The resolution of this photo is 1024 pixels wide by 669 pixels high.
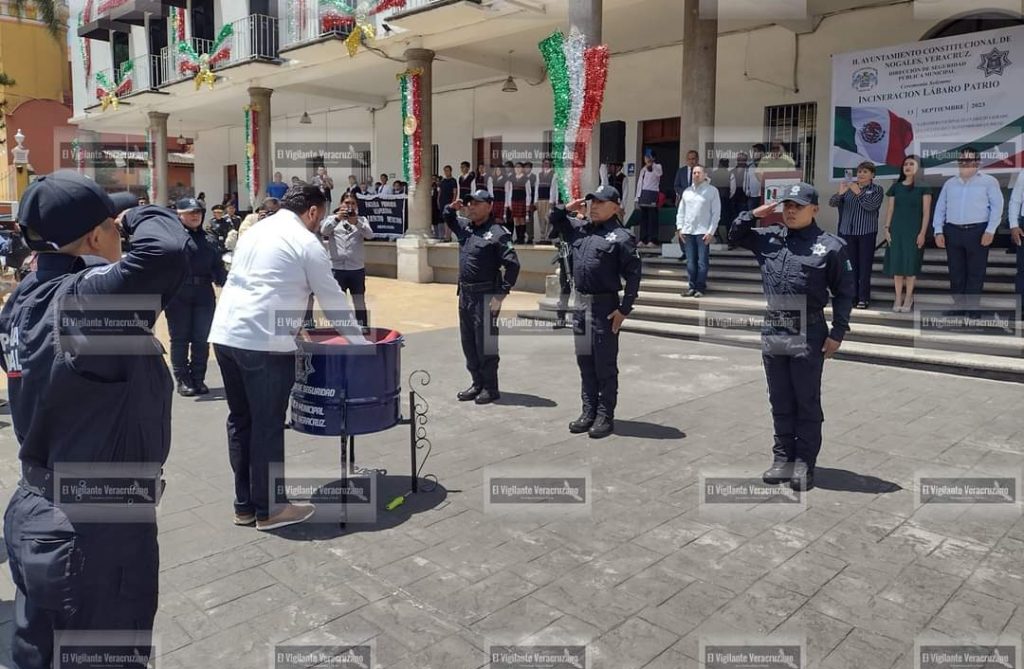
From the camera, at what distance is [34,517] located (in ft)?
6.55

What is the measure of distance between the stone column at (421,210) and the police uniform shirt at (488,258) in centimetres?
959

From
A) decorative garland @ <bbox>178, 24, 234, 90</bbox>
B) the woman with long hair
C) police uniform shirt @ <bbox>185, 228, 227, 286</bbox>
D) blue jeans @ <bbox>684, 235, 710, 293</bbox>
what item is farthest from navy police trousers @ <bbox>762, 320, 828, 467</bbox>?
decorative garland @ <bbox>178, 24, 234, 90</bbox>

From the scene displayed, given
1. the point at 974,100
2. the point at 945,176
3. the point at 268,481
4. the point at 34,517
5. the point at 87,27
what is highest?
the point at 87,27

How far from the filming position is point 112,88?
84.2 ft

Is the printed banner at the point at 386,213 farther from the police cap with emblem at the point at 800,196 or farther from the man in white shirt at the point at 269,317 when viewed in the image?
the man in white shirt at the point at 269,317

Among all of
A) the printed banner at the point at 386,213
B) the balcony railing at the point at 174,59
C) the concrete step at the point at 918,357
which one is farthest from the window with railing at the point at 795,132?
the balcony railing at the point at 174,59

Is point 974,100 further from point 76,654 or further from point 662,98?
point 76,654

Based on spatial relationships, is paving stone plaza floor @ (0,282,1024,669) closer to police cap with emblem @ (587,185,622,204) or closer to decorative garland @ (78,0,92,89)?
police cap with emblem @ (587,185,622,204)

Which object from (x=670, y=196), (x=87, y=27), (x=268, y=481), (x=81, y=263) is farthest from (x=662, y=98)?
(x=87, y=27)

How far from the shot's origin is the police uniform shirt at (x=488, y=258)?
6.86 m

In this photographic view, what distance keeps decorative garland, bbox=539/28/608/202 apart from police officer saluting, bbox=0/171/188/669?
33.0ft

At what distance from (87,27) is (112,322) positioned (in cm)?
2921

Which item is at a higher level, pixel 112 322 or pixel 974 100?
pixel 974 100

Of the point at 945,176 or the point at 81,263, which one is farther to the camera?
the point at 945,176
